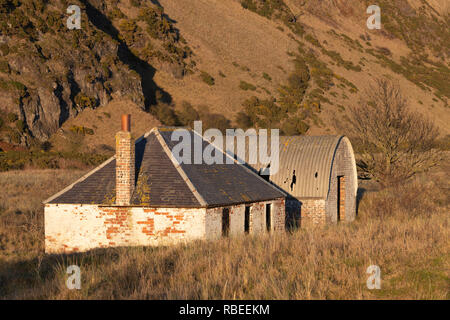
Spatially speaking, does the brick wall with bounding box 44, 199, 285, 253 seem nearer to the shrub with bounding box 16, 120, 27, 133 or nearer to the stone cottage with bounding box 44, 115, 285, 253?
the stone cottage with bounding box 44, 115, 285, 253

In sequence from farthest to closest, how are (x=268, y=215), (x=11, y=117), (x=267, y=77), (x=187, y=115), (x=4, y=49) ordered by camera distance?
1. (x=267, y=77)
2. (x=187, y=115)
3. (x=4, y=49)
4. (x=11, y=117)
5. (x=268, y=215)

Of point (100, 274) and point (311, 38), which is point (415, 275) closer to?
point (100, 274)

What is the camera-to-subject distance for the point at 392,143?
2983 centimetres

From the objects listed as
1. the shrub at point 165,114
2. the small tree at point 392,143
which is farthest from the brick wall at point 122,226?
the shrub at point 165,114

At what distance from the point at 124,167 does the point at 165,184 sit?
1.54m

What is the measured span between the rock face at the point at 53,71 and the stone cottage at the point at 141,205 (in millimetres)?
26881

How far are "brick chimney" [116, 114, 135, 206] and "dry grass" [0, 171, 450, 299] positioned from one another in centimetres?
218

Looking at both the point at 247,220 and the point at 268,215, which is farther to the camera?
the point at 268,215

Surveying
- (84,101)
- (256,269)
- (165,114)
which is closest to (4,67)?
(84,101)

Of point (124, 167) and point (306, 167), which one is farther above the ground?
point (306, 167)

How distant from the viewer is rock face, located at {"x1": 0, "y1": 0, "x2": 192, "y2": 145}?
43.5 metres

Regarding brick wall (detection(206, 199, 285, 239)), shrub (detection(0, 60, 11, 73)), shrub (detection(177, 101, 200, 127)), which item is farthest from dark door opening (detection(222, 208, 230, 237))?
shrub (detection(177, 101, 200, 127))

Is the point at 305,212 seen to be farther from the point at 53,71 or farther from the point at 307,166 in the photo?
the point at 53,71

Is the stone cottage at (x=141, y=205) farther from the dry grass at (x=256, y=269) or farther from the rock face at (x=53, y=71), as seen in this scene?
the rock face at (x=53, y=71)
